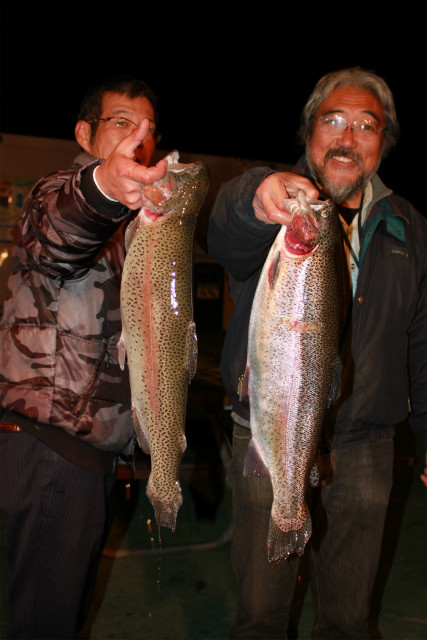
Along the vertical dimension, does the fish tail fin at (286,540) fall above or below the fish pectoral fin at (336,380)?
below

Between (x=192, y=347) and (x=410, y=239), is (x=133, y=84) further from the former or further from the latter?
(x=410, y=239)

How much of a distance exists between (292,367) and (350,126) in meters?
1.62

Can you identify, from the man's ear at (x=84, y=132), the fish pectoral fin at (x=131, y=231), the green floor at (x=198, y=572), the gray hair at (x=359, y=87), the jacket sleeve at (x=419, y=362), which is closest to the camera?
the fish pectoral fin at (x=131, y=231)

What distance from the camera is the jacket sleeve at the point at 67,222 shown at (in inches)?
66.5

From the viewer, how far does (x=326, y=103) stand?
9.32 ft

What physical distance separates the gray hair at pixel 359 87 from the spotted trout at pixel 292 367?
1451 millimetres

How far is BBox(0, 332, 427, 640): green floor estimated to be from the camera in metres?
3.54

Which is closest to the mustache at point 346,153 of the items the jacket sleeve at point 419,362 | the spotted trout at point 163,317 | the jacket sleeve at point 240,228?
the jacket sleeve at point 419,362

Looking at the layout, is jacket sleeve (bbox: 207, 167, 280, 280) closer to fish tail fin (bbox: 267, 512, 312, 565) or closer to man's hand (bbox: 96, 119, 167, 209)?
man's hand (bbox: 96, 119, 167, 209)

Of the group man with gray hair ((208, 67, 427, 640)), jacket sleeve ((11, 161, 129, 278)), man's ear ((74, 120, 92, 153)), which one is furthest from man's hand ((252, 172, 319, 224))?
man's ear ((74, 120, 92, 153))

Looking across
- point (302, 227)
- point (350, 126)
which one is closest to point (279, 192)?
point (302, 227)

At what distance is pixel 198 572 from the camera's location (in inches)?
162

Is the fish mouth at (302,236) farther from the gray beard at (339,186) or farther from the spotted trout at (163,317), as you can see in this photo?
the gray beard at (339,186)

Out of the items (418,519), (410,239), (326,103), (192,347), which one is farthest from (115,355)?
(418,519)
